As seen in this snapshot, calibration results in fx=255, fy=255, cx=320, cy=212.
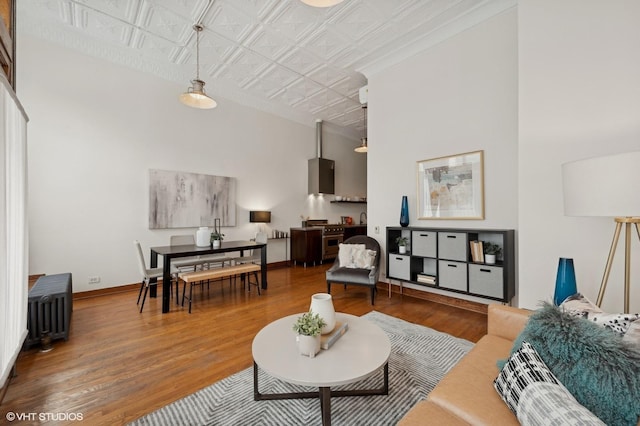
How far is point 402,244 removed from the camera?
3783mm

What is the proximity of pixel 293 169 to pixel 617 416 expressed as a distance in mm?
6104

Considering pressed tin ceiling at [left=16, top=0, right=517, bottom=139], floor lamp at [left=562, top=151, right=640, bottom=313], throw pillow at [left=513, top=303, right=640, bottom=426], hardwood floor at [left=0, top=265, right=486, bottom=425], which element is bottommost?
hardwood floor at [left=0, top=265, right=486, bottom=425]

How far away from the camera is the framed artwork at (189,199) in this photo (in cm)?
434

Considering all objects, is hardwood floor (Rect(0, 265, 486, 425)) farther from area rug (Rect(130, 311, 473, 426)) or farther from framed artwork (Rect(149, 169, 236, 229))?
framed artwork (Rect(149, 169, 236, 229))

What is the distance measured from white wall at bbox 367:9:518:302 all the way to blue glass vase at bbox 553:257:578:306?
51.2 inches

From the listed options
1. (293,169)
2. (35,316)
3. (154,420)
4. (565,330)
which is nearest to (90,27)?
(35,316)

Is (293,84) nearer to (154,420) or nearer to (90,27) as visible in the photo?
(90,27)

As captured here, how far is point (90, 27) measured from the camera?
3441 millimetres

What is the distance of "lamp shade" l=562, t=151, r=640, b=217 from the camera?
132 centimetres

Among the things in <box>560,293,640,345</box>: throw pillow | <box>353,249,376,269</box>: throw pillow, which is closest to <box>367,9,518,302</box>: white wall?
<box>353,249,376,269</box>: throw pillow

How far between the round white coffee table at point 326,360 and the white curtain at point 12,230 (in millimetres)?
1387

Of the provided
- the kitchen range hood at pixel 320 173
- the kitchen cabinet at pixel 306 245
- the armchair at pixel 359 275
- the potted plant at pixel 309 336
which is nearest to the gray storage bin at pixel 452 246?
the armchair at pixel 359 275

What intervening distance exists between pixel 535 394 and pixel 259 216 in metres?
5.13

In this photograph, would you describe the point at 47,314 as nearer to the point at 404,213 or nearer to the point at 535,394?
the point at 535,394
